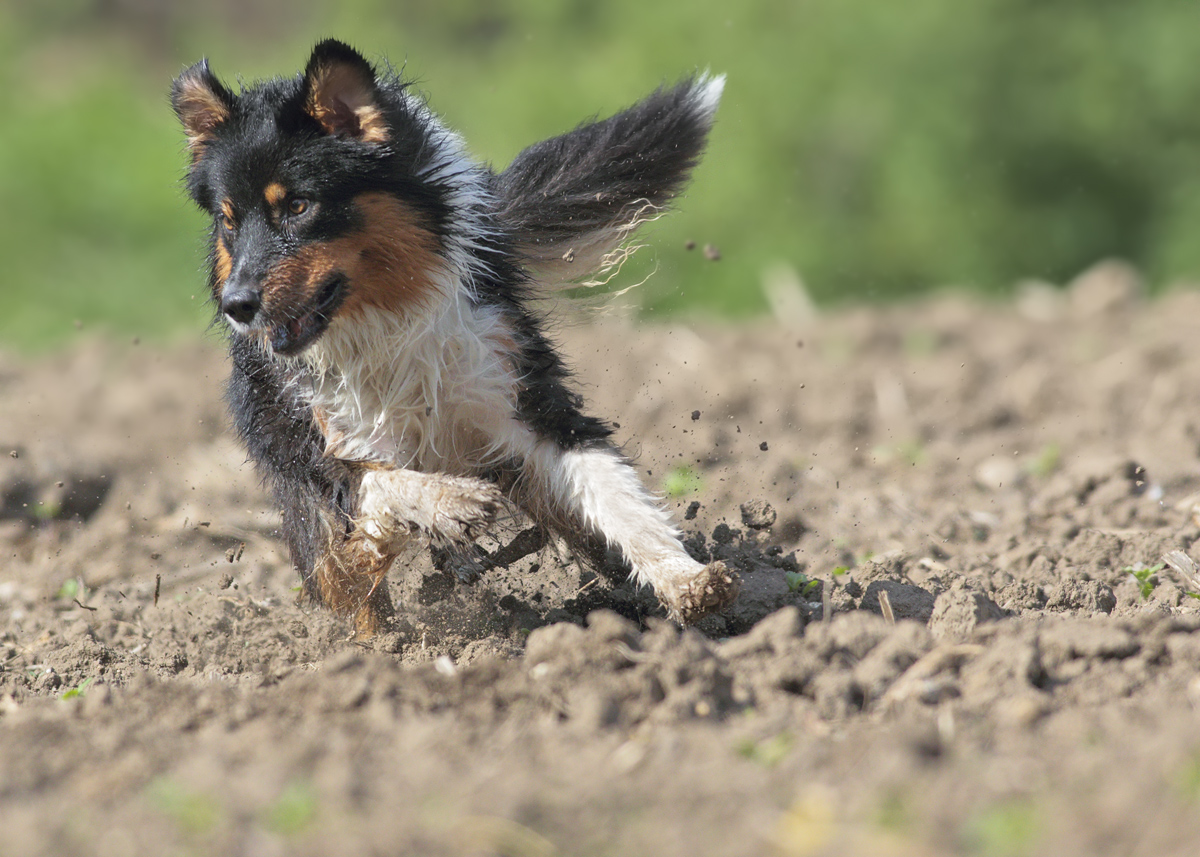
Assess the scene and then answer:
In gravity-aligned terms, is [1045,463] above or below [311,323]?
below

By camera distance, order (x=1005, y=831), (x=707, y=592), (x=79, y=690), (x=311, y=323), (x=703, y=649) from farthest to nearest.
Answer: (x=311, y=323) → (x=79, y=690) → (x=707, y=592) → (x=703, y=649) → (x=1005, y=831)

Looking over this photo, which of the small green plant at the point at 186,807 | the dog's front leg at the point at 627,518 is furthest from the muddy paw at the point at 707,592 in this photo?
the small green plant at the point at 186,807

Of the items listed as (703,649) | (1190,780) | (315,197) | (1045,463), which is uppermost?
(315,197)

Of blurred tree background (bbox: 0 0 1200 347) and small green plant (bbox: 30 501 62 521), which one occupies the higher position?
blurred tree background (bbox: 0 0 1200 347)

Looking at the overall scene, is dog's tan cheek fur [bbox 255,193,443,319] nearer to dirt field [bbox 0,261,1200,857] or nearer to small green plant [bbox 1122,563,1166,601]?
dirt field [bbox 0,261,1200,857]

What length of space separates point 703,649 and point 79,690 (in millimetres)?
2156

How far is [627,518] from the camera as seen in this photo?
439cm

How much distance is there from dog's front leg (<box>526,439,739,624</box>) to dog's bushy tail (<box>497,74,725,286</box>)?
89 centimetres

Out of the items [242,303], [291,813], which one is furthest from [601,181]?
[291,813]

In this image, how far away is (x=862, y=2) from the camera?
590 inches

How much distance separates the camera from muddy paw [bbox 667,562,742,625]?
403 centimetres

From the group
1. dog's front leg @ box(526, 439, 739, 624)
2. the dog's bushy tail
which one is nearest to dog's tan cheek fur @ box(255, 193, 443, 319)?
the dog's bushy tail

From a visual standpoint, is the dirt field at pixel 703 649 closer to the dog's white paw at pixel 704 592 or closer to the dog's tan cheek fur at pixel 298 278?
the dog's white paw at pixel 704 592

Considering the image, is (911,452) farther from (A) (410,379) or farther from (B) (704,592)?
(A) (410,379)
